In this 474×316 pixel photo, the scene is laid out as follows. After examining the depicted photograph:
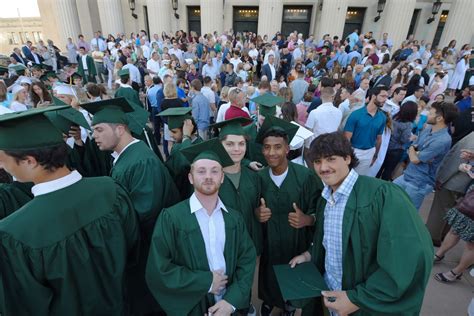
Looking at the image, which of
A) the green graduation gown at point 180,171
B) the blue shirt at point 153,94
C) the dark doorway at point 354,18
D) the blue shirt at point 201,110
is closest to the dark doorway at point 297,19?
the dark doorway at point 354,18

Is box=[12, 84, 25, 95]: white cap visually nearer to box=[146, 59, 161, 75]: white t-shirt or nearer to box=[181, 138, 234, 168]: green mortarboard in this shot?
box=[146, 59, 161, 75]: white t-shirt

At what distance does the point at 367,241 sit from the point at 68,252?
5.97 ft

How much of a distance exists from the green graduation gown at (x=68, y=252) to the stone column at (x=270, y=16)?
560 inches

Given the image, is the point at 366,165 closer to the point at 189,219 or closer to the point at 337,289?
Result: the point at 337,289

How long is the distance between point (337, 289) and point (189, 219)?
1.17 meters

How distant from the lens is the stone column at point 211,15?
45.7 feet

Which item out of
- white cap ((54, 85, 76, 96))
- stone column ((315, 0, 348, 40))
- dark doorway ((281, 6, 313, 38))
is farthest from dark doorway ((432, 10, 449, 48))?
white cap ((54, 85, 76, 96))

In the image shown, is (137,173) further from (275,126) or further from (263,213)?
(275,126)

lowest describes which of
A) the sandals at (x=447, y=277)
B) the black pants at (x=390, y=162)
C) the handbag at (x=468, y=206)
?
the sandals at (x=447, y=277)

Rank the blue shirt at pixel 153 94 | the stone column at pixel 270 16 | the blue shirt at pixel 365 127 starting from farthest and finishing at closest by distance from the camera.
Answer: the stone column at pixel 270 16 < the blue shirt at pixel 153 94 < the blue shirt at pixel 365 127

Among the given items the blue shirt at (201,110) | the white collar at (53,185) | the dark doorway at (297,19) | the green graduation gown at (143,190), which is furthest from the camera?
the dark doorway at (297,19)

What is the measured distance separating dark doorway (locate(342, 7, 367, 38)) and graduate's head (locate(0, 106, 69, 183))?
17.8 m

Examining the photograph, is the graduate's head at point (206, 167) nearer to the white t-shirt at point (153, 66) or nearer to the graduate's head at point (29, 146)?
the graduate's head at point (29, 146)

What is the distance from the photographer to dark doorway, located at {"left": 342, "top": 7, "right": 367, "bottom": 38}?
15.5 meters
